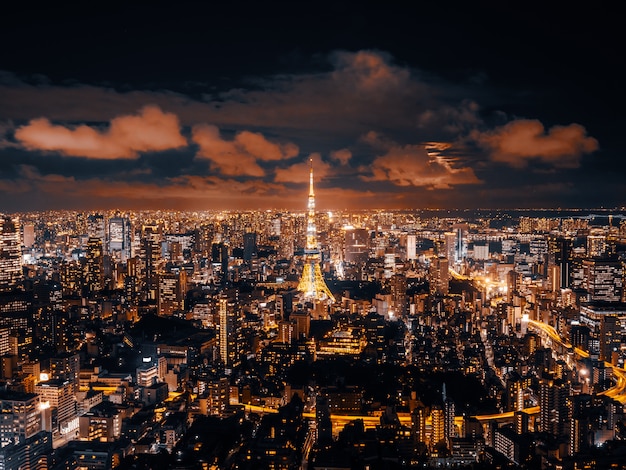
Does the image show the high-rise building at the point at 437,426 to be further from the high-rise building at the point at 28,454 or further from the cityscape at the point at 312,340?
the high-rise building at the point at 28,454

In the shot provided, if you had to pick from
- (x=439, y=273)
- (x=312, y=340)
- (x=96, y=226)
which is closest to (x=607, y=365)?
(x=312, y=340)

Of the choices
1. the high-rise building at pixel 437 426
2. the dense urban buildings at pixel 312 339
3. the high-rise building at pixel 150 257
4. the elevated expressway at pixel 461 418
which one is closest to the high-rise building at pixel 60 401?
the dense urban buildings at pixel 312 339

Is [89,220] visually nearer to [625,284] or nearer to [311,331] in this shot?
[311,331]

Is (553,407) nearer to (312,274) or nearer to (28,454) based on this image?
(28,454)

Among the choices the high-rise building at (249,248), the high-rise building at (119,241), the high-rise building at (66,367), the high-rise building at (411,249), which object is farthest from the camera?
the high-rise building at (249,248)

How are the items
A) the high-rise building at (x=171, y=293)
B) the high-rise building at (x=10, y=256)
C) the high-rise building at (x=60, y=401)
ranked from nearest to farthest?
the high-rise building at (x=60, y=401), the high-rise building at (x=10, y=256), the high-rise building at (x=171, y=293)

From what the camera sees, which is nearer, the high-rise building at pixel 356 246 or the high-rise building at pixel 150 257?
the high-rise building at pixel 356 246

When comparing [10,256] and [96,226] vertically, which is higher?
[96,226]

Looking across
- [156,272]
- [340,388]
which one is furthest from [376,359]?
[156,272]
